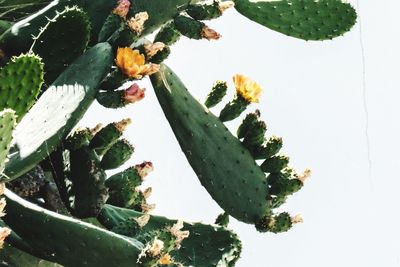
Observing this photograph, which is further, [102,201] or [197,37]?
[197,37]

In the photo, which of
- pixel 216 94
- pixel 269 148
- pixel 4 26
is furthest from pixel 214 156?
pixel 4 26

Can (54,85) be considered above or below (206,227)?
above

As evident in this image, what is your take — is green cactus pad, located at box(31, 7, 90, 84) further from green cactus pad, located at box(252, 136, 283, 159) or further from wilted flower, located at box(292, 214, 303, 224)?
wilted flower, located at box(292, 214, 303, 224)

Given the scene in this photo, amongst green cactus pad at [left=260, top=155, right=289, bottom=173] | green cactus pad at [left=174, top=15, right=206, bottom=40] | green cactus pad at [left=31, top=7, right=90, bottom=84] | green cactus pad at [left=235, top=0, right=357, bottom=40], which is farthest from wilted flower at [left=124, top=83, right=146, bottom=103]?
green cactus pad at [left=235, top=0, right=357, bottom=40]

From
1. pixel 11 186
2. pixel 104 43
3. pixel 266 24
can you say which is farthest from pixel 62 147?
pixel 266 24

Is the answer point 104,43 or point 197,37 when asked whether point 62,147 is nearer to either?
point 104,43

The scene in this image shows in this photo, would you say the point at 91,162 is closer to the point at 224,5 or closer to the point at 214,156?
the point at 214,156

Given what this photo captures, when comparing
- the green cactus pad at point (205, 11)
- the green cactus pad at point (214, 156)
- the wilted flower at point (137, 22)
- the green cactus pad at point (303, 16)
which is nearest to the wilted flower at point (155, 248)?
the green cactus pad at point (214, 156)
